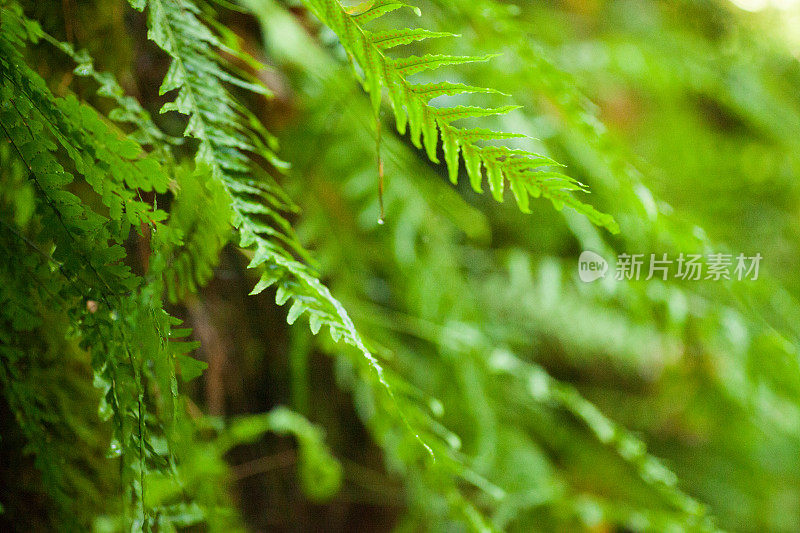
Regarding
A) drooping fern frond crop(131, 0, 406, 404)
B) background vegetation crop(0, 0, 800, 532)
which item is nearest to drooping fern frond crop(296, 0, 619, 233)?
background vegetation crop(0, 0, 800, 532)

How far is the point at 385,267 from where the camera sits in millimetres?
1078

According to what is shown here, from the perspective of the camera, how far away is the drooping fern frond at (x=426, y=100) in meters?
0.32

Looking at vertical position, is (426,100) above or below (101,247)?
above

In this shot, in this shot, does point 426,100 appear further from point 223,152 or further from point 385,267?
point 385,267

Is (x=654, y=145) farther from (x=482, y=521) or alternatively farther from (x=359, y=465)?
(x=482, y=521)

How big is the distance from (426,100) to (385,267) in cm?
75

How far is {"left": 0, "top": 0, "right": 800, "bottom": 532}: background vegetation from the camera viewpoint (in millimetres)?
330

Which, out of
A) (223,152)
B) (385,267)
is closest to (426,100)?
(223,152)

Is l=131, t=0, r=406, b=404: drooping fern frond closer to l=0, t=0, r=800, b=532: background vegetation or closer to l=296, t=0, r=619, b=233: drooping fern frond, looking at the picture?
l=0, t=0, r=800, b=532: background vegetation

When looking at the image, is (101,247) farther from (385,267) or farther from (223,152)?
(385,267)

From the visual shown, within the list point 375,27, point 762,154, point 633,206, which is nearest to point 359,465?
point 633,206

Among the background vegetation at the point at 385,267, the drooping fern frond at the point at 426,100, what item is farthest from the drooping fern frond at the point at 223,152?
the drooping fern frond at the point at 426,100

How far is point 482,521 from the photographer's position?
52 centimetres

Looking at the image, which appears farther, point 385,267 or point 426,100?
point 385,267
